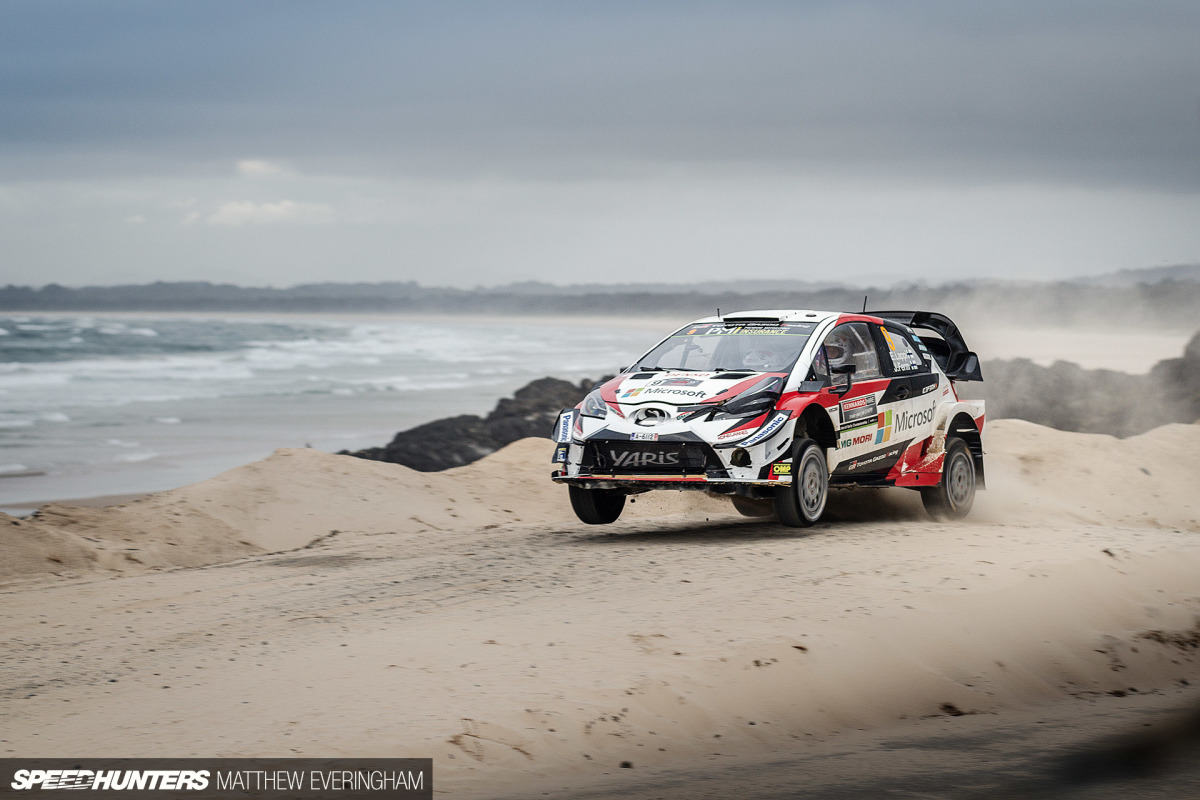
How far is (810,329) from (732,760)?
5.73 meters

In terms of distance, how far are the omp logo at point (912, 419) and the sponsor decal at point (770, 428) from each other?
181 cm

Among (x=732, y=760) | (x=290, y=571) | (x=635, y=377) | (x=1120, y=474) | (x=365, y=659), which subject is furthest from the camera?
(x=1120, y=474)

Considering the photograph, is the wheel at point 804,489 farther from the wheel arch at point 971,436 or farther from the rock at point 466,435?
the rock at point 466,435

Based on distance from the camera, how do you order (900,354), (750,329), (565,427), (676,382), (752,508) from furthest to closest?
1. (752,508)
2. (900,354)
3. (750,329)
4. (565,427)
5. (676,382)

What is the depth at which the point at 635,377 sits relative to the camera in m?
10.7

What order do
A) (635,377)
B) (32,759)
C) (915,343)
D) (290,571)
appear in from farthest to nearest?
(915,343), (635,377), (290,571), (32,759)

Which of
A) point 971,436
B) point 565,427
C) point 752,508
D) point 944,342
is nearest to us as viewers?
point 565,427

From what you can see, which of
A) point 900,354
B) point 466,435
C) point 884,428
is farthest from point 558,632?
point 466,435

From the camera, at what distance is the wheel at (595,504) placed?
11078mm

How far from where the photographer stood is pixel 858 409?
1089 centimetres

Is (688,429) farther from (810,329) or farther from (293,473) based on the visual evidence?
(293,473)

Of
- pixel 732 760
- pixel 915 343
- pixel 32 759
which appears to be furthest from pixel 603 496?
pixel 32 759

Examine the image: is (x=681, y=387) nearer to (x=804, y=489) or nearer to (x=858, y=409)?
(x=804, y=489)

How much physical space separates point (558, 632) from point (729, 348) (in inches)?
176
